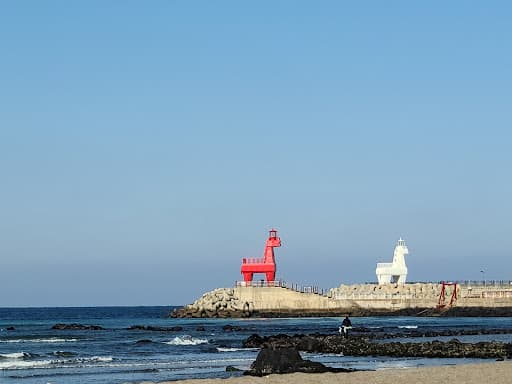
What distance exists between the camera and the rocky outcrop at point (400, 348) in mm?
31516

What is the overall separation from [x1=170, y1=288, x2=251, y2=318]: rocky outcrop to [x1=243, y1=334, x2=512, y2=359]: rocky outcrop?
1412 inches

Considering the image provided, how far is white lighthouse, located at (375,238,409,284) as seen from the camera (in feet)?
254

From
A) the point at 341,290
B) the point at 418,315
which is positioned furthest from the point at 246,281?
the point at 418,315

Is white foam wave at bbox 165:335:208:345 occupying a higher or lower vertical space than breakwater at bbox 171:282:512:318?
lower

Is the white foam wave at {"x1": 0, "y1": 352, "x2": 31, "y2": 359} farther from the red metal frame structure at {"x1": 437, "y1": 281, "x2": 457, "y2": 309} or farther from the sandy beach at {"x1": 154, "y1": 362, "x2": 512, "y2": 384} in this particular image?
the red metal frame structure at {"x1": 437, "y1": 281, "x2": 457, "y2": 309}

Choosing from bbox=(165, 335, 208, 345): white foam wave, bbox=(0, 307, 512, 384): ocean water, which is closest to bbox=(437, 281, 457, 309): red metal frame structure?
bbox=(0, 307, 512, 384): ocean water

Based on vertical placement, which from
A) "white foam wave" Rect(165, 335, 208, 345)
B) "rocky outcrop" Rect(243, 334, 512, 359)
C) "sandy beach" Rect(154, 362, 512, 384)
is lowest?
"sandy beach" Rect(154, 362, 512, 384)

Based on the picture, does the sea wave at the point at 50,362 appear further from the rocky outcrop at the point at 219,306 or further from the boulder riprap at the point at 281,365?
the rocky outcrop at the point at 219,306

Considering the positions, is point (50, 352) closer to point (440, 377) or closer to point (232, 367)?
point (232, 367)

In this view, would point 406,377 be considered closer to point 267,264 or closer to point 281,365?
point 281,365

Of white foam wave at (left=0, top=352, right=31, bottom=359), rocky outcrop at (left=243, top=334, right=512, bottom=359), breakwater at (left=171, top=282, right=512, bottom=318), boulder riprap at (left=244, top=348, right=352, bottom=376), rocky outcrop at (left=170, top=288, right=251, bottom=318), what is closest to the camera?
boulder riprap at (left=244, top=348, right=352, bottom=376)

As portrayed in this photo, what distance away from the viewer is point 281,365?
25.1 meters

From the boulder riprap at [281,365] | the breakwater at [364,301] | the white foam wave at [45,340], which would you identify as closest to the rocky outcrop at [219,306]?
the breakwater at [364,301]

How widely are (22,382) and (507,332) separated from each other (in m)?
26.4
